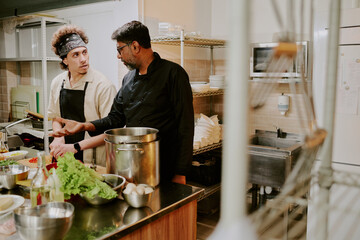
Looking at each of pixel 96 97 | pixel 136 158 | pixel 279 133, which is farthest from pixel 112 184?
pixel 279 133

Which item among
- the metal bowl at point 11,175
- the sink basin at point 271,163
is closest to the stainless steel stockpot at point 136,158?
the metal bowl at point 11,175

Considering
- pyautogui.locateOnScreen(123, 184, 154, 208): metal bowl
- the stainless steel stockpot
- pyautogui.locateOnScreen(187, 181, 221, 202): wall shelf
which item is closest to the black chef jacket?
the stainless steel stockpot

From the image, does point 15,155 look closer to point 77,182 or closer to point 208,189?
point 77,182

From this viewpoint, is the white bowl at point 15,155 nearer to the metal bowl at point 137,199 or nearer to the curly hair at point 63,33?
the curly hair at point 63,33

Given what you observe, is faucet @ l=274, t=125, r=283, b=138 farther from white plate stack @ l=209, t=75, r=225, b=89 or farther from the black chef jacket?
the black chef jacket

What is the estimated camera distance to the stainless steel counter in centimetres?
153

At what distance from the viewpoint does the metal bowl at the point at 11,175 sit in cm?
201

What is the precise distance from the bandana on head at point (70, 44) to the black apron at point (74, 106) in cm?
33

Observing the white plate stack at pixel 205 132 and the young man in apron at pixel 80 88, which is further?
the white plate stack at pixel 205 132

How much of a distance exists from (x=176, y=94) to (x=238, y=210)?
2144 millimetres

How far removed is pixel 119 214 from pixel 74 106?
176cm

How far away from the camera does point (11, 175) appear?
202 cm

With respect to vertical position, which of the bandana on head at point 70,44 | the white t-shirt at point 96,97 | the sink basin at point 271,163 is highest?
the bandana on head at point 70,44

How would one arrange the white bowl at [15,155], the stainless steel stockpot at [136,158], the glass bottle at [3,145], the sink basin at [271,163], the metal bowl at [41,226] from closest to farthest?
1. the metal bowl at [41,226]
2. the stainless steel stockpot at [136,158]
3. the white bowl at [15,155]
4. the glass bottle at [3,145]
5. the sink basin at [271,163]
